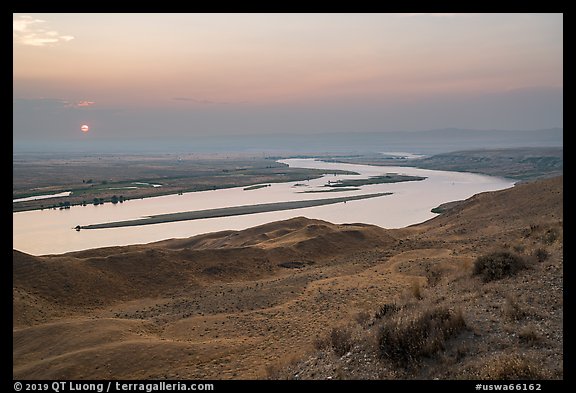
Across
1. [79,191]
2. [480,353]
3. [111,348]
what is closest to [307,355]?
[480,353]

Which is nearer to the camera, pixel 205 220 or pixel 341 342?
pixel 341 342

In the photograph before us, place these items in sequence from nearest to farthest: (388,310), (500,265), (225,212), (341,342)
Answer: (341,342), (388,310), (500,265), (225,212)

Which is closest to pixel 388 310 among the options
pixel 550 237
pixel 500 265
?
pixel 500 265

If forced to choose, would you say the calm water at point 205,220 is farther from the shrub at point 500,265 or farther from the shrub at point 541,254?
the shrub at point 500,265

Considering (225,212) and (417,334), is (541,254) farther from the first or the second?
(225,212)
